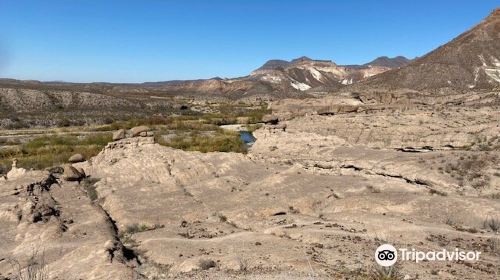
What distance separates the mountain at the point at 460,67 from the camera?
93.4m

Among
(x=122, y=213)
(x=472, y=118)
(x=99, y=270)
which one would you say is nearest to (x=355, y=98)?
(x=472, y=118)

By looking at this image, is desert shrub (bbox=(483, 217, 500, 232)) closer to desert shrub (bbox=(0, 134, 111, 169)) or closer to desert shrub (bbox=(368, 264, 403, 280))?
desert shrub (bbox=(368, 264, 403, 280))

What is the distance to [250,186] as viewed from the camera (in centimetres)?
2472

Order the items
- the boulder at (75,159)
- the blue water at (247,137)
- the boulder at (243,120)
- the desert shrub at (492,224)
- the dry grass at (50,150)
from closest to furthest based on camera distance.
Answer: the desert shrub at (492,224) < the boulder at (75,159) < the dry grass at (50,150) < the blue water at (247,137) < the boulder at (243,120)

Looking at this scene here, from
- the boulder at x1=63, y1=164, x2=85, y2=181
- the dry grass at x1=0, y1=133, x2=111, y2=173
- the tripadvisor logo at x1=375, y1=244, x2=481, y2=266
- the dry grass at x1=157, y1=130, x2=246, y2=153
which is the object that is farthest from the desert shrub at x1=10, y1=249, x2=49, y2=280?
the dry grass at x1=157, y1=130, x2=246, y2=153

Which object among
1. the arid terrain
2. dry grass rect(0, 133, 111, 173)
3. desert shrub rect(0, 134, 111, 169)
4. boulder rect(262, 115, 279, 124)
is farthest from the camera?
boulder rect(262, 115, 279, 124)

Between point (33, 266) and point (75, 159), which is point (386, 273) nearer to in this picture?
point (33, 266)

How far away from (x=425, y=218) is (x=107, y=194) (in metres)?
15.4

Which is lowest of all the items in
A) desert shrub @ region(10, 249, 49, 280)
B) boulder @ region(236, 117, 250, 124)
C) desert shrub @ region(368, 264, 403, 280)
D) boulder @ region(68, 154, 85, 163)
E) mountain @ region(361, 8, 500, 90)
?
boulder @ region(236, 117, 250, 124)

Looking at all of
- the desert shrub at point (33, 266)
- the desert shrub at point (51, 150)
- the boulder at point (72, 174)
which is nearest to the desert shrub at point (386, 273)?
the desert shrub at point (33, 266)

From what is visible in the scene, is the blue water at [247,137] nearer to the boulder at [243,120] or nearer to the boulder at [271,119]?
the boulder at [271,119]

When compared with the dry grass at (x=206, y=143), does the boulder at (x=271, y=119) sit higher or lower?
higher

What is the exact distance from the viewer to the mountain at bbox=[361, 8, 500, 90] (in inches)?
3679

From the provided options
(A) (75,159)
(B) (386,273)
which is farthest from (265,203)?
(A) (75,159)
